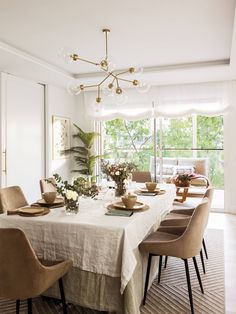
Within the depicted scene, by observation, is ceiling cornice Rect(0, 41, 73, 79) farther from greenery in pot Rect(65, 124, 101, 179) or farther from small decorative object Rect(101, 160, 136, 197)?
small decorative object Rect(101, 160, 136, 197)

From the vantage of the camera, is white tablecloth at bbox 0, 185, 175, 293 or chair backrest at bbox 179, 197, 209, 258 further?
chair backrest at bbox 179, 197, 209, 258

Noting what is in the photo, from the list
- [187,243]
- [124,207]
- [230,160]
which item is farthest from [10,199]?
[230,160]

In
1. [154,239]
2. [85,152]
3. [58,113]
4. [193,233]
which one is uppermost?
[58,113]

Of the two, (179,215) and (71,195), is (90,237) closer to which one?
(71,195)

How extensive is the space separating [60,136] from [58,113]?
466 mm

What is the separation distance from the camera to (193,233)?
2238 mm

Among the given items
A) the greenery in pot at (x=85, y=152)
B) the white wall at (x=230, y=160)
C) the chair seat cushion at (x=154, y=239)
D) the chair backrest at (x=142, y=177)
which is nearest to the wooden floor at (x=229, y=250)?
the white wall at (x=230, y=160)

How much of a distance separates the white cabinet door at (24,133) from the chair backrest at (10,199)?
5.23ft

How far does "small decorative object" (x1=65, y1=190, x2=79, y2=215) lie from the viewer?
88.4 inches

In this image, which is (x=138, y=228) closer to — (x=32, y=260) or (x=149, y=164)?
(x=32, y=260)

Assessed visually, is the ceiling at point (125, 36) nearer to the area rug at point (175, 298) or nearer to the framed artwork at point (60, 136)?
the framed artwork at point (60, 136)

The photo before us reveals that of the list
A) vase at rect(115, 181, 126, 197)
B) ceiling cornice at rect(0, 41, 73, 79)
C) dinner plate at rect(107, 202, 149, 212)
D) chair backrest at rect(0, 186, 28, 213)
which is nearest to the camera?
dinner plate at rect(107, 202, 149, 212)

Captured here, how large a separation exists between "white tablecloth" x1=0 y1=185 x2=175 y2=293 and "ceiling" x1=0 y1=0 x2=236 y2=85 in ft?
6.26

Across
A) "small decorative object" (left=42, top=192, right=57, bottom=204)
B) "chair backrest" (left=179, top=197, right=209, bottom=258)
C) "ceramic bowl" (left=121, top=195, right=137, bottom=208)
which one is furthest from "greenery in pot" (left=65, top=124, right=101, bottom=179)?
"chair backrest" (left=179, top=197, right=209, bottom=258)
